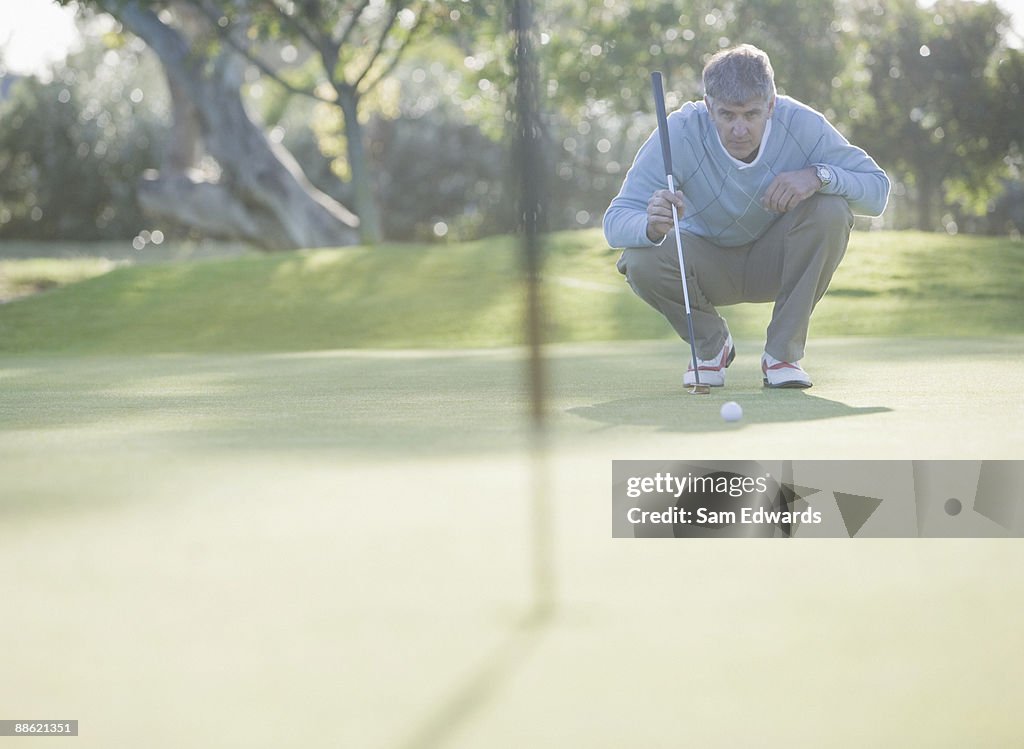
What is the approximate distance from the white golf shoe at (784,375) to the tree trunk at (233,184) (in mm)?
17942

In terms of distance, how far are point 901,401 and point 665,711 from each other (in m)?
3.46

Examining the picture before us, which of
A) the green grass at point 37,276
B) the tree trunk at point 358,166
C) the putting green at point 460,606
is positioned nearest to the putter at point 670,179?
the putting green at point 460,606

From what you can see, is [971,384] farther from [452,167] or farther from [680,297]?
[452,167]

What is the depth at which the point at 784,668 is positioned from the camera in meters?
1.75

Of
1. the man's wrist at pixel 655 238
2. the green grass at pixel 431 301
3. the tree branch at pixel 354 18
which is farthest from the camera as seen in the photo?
the tree branch at pixel 354 18

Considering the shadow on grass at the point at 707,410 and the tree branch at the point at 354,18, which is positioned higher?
the tree branch at the point at 354,18

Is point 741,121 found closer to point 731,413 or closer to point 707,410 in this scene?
point 707,410

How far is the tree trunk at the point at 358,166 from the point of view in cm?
1998

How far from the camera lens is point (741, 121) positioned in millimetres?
5332

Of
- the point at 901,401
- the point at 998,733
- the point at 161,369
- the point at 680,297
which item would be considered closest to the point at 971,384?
the point at 901,401

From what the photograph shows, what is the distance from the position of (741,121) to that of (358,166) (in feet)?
50.5

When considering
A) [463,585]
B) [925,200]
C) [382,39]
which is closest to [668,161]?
[463,585]

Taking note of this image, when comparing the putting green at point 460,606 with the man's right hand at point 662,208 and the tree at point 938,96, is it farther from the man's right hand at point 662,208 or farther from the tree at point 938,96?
the tree at point 938,96

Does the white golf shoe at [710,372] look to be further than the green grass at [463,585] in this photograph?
Yes
